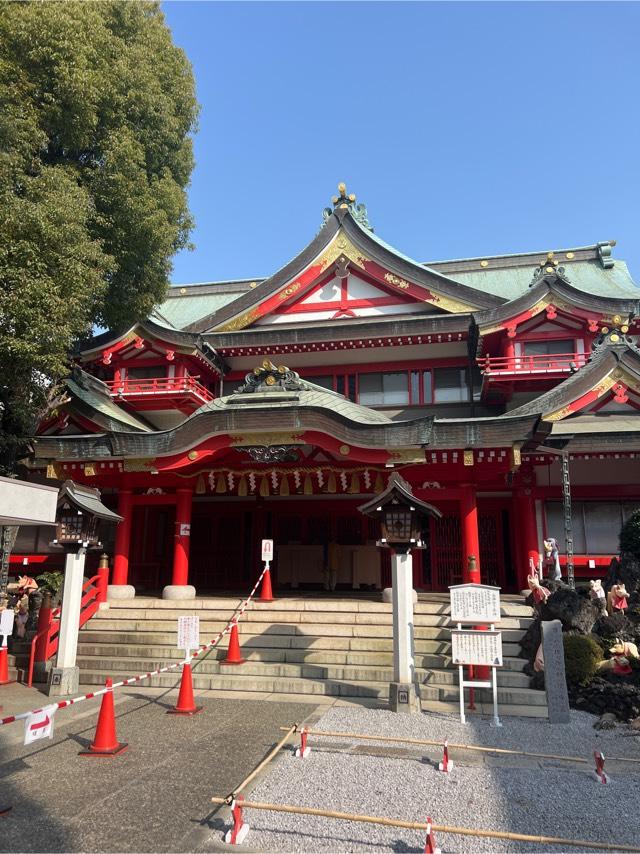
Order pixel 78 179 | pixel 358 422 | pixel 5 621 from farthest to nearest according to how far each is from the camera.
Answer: pixel 78 179, pixel 358 422, pixel 5 621

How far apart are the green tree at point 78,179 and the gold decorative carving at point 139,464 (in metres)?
2.59

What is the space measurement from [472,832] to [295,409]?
10.2 meters

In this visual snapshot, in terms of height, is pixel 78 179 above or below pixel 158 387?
above

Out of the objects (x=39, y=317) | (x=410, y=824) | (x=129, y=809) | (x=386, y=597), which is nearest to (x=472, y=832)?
(x=410, y=824)

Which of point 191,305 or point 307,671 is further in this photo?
point 191,305

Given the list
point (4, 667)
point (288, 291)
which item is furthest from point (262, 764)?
point (288, 291)

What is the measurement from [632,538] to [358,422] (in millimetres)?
6436

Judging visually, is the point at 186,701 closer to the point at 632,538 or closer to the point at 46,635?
the point at 46,635

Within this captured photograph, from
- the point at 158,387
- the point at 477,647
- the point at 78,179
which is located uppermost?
the point at 78,179

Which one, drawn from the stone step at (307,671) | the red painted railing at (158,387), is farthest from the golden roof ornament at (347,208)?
the stone step at (307,671)

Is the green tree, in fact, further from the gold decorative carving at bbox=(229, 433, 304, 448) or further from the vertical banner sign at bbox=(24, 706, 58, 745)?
the vertical banner sign at bbox=(24, 706, 58, 745)

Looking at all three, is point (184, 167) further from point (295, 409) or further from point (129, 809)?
point (129, 809)

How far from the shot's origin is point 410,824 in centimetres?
481

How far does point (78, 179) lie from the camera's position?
49.7ft
